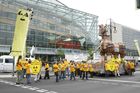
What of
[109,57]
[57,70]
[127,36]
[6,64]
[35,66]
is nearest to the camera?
[35,66]

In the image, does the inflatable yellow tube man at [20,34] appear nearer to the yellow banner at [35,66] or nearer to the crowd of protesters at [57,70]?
the yellow banner at [35,66]

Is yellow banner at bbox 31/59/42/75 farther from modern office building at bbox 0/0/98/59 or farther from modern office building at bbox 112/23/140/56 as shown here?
modern office building at bbox 112/23/140/56

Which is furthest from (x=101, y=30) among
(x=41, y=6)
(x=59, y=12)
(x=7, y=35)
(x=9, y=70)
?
(x=59, y=12)

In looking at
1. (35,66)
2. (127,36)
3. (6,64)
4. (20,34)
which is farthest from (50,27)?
(127,36)

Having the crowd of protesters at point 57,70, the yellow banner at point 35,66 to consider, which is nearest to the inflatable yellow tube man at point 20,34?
the yellow banner at point 35,66

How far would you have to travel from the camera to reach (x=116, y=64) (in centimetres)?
2902

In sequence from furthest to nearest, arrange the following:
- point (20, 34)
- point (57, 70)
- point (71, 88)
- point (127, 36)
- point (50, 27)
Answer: point (127, 36) < point (50, 27) < point (20, 34) < point (57, 70) < point (71, 88)

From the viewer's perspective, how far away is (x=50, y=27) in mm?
77000

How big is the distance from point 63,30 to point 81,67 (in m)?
55.9

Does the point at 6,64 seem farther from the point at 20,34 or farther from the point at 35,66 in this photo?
the point at 35,66

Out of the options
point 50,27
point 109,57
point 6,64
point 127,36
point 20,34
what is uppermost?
point 127,36

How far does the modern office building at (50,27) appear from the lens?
6419 centimetres

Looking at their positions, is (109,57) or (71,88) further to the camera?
(109,57)

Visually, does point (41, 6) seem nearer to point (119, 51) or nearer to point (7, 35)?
point (7, 35)
